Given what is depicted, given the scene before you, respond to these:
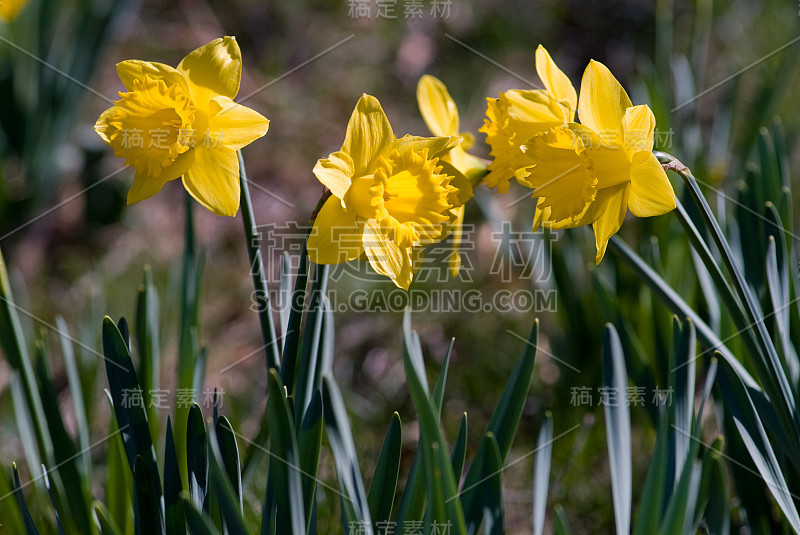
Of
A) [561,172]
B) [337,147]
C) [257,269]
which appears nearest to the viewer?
[561,172]

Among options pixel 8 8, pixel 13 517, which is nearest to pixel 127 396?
pixel 13 517

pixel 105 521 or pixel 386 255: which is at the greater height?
pixel 386 255

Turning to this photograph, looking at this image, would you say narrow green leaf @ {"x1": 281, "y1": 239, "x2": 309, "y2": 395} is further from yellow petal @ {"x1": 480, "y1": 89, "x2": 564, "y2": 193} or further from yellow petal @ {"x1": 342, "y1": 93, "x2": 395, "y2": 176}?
yellow petal @ {"x1": 480, "y1": 89, "x2": 564, "y2": 193}

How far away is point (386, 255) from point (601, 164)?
1.10 feet

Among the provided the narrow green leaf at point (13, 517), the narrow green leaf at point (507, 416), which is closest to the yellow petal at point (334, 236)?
the narrow green leaf at point (507, 416)

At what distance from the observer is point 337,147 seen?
2.87 m

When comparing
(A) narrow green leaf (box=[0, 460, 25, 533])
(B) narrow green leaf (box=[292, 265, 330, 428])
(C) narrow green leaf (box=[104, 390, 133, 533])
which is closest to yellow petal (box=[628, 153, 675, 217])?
(B) narrow green leaf (box=[292, 265, 330, 428])

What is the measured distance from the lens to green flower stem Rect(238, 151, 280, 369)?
103cm

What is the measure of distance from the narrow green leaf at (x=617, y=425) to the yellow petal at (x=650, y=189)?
266mm

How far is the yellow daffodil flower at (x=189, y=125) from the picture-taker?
978 mm

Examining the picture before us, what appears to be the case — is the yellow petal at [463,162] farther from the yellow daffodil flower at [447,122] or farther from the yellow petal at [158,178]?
the yellow petal at [158,178]

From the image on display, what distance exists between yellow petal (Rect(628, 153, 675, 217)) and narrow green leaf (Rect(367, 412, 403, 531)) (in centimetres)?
49

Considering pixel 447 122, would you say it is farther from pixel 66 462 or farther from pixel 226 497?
pixel 66 462

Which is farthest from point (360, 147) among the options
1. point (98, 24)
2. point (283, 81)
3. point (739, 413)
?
point (283, 81)
